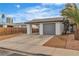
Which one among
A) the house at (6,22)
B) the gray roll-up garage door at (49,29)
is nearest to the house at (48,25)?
the gray roll-up garage door at (49,29)

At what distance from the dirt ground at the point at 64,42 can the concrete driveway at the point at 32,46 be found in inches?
2.9

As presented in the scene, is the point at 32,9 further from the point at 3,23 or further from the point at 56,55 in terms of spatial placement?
the point at 56,55

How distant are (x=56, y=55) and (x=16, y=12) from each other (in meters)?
1.12

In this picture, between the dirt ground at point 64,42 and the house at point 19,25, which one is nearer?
the dirt ground at point 64,42

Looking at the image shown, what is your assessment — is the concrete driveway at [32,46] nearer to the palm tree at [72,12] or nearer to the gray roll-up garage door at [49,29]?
the gray roll-up garage door at [49,29]

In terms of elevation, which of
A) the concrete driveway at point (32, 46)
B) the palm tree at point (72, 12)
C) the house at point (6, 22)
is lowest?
the concrete driveway at point (32, 46)

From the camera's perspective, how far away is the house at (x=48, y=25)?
155 inches

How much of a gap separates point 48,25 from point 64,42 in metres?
0.46

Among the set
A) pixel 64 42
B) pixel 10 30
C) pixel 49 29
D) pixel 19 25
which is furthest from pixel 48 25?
pixel 10 30

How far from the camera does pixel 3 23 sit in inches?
158

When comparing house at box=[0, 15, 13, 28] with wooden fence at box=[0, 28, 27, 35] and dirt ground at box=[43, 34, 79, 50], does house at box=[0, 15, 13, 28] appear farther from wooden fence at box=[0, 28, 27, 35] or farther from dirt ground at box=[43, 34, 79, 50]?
dirt ground at box=[43, 34, 79, 50]

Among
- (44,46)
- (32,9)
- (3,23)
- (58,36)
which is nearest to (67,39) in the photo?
(58,36)

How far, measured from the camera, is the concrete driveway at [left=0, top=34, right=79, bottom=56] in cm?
384

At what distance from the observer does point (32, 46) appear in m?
3.97
